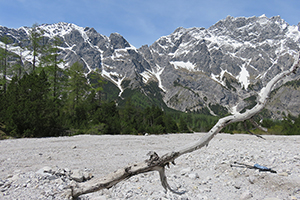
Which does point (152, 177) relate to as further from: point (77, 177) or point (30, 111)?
point (30, 111)

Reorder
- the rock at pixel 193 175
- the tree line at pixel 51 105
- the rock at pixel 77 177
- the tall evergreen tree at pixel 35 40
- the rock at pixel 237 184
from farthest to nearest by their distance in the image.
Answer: the tall evergreen tree at pixel 35 40
the tree line at pixel 51 105
the rock at pixel 193 175
the rock at pixel 77 177
the rock at pixel 237 184

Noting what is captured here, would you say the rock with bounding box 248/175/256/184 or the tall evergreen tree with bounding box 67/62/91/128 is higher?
the tall evergreen tree with bounding box 67/62/91/128

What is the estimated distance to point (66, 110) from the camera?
24422 millimetres

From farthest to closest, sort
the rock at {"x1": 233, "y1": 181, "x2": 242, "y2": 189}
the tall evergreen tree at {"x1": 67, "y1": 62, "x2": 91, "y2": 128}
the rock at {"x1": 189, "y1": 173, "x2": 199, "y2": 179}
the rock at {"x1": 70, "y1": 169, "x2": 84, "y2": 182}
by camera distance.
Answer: the tall evergreen tree at {"x1": 67, "y1": 62, "x2": 91, "y2": 128}
the rock at {"x1": 189, "y1": 173, "x2": 199, "y2": 179}
the rock at {"x1": 70, "y1": 169, "x2": 84, "y2": 182}
the rock at {"x1": 233, "y1": 181, "x2": 242, "y2": 189}

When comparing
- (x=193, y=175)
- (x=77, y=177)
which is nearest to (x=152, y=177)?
(x=193, y=175)

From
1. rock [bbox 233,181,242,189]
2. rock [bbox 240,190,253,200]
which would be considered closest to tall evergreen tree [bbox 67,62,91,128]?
rock [bbox 233,181,242,189]

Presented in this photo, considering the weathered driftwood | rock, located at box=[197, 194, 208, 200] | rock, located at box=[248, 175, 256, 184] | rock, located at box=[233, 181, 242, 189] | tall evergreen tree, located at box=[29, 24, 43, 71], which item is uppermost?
tall evergreen tree, located at box=[29, 24, 43, 71]

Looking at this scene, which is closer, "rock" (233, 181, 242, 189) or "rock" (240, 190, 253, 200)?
"rock" (240, 190, 253, 200)

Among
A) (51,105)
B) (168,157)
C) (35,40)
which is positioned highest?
(35,40)

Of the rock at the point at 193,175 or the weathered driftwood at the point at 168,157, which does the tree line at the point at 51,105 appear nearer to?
the weathered driftwood at the point at 168,157

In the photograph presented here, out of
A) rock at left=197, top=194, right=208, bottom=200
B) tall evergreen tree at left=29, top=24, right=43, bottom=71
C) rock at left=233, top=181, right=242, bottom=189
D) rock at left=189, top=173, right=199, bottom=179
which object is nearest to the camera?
rock at left=197, top=194, right=208, bottom=200

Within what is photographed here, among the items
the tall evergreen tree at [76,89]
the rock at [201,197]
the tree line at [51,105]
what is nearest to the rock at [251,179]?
the rock at [201,197]

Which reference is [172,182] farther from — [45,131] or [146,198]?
[45,131]

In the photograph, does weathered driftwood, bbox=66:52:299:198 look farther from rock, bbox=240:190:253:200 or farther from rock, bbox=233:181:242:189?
rock, bbox=233:181:242:189
